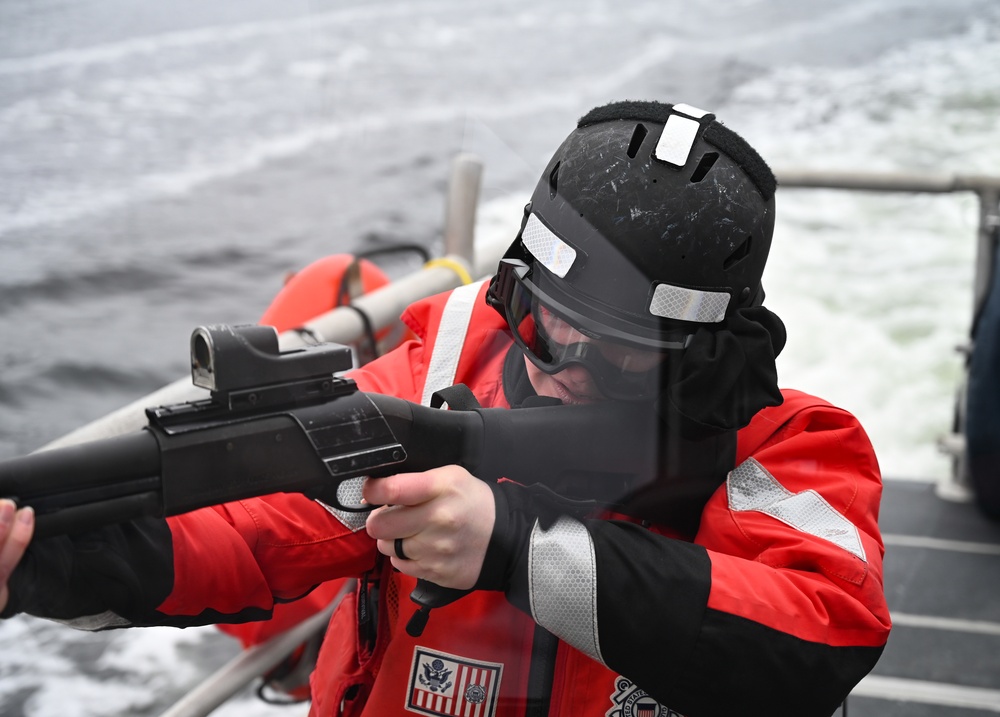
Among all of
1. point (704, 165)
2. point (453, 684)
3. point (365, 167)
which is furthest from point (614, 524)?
point (365, 167)

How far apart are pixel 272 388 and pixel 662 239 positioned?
0.52 metres

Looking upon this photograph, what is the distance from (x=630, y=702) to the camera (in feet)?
4.05

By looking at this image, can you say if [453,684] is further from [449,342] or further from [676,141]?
[676,141]

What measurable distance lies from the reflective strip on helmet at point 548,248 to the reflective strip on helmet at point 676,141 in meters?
0.16

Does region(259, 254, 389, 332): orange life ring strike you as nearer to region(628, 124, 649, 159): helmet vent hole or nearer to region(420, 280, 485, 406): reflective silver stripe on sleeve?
region(420, 280, 485, 406): reflective silver stripe on sleeve

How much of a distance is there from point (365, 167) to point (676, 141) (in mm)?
9062

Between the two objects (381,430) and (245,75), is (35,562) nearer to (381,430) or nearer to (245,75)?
(381,430)

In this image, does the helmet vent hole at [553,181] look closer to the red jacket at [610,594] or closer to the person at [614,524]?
the person at [614,524]

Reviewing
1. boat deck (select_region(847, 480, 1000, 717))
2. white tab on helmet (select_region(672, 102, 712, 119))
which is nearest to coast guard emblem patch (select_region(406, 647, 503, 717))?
white tab on helmet (select_region(672, 102, 712, 119))

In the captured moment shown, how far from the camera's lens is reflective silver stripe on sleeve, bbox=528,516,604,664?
3.51 ft

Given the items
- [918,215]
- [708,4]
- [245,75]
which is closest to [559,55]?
[708,4]

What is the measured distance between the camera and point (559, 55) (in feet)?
28.6

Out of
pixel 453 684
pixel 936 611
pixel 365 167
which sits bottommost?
pixel 365 167

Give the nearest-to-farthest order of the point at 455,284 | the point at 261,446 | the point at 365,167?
the point at 261,446, the point at 455,284, the point at 365,167
